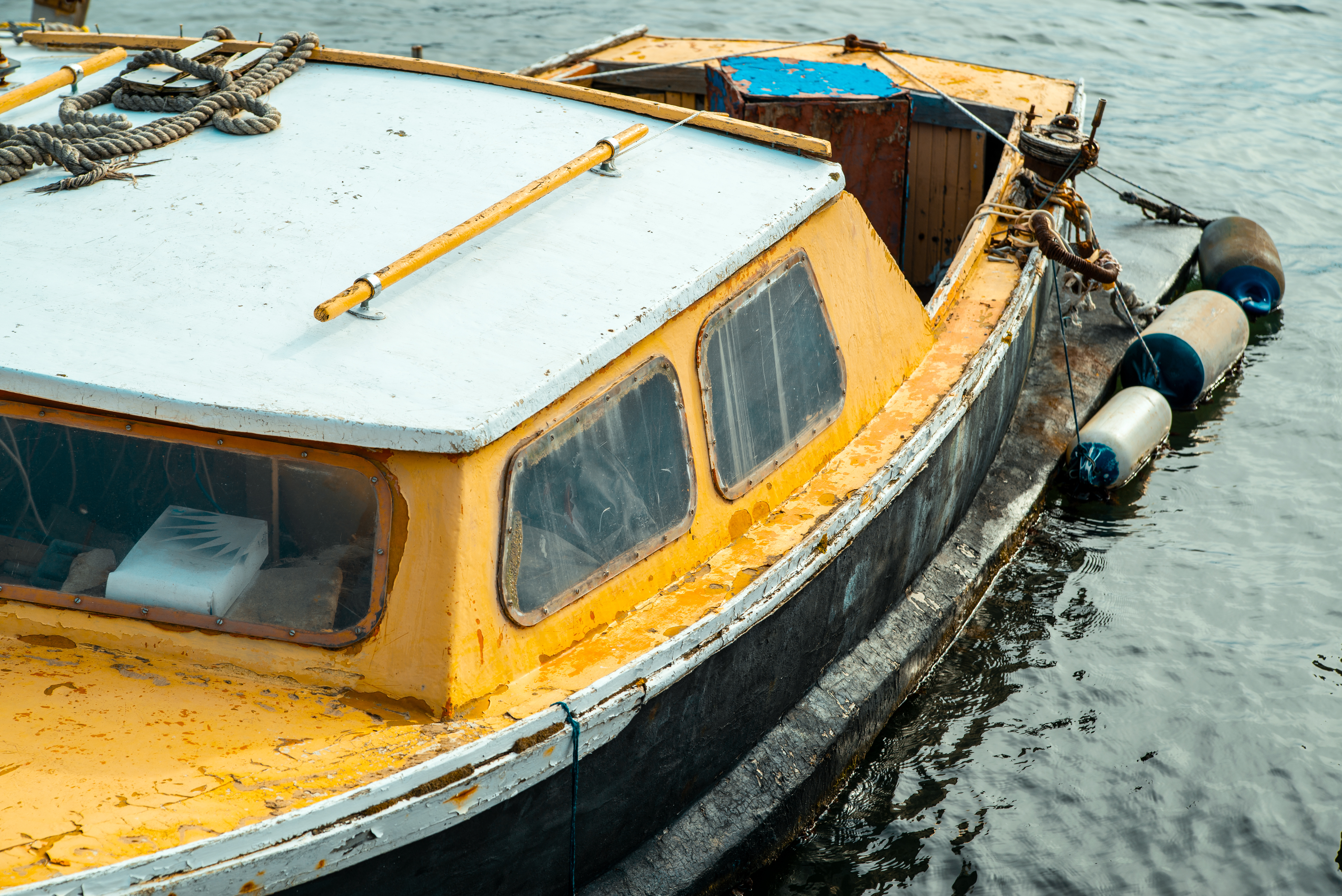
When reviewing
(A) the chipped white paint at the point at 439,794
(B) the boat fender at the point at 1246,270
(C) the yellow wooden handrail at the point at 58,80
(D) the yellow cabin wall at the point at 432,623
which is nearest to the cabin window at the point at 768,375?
(A) the chipped white paint at the point at 439,794

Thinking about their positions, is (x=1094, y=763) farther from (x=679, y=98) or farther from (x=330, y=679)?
(x=679, y=98)

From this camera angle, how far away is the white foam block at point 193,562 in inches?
105

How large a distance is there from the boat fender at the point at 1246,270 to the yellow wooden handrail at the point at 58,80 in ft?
21.8

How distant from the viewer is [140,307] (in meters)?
2.79

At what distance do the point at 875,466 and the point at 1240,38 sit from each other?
11948 millimetres

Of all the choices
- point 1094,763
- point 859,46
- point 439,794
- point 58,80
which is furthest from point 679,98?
point 439,794

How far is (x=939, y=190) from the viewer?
251 inches

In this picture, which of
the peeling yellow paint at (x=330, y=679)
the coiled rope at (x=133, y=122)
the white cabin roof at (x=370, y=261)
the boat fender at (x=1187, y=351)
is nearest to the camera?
the peeling yellow paint at (x=330, y=679)

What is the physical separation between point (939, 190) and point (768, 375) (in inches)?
131

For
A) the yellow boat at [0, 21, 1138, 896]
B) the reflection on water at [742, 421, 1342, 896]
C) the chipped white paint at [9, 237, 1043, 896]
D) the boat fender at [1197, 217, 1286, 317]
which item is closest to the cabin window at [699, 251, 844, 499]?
the yellow boat at [0, 21, 1138, 896]

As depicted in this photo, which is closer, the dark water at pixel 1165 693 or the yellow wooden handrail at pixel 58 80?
the yellow wooden handrail at pixel 58 80

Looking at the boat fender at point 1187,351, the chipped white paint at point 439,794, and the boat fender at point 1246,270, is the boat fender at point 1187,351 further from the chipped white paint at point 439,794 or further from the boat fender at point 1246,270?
the chipped white paint at point 439,794

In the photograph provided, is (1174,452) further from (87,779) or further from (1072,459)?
(87,779)

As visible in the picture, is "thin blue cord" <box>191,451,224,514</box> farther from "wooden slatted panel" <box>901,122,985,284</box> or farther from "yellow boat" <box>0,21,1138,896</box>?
"wooden slatted panel" <box>901,122,985,284</box>
